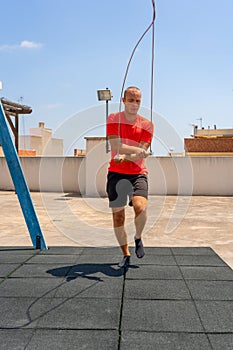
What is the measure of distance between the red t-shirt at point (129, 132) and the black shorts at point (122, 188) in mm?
59

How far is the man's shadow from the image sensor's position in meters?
3.19

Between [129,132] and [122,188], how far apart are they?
539 mm

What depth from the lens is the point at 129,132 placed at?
3.33 metres

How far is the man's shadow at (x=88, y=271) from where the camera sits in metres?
3.19

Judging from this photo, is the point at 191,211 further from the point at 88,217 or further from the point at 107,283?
the point at 107,283

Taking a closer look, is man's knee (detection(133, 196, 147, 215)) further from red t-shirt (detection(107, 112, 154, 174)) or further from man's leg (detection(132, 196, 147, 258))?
red t-shirt (detection(107, 112, 154, 174))

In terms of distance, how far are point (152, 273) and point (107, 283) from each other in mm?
508

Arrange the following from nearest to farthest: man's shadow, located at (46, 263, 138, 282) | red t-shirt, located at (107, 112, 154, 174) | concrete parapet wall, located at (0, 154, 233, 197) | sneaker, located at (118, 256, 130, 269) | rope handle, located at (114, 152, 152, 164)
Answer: rope handle, located at (114, 152, 152, 164) < man's shadow, located at (46, 263, 138, 282) < red t-shirt, located at (107, 112, 154, 174) < sneaker, located at (118, 256, 130, 269) < concrete parapet wall, located at (0, 154, 233, 197)

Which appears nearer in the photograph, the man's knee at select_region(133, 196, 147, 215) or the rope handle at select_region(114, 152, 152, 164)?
the rope handle at select_region(114, 152, 152, 164)

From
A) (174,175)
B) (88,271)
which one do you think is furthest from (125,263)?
(174,175)

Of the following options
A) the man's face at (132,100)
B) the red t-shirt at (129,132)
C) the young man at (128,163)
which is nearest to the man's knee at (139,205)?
the young man at (128,163)

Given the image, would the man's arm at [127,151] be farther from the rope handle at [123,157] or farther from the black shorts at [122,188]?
the black shorts at [122,188]


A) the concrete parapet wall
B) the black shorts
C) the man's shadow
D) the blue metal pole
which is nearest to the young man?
the black shorts

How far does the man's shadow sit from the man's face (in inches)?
59.7
